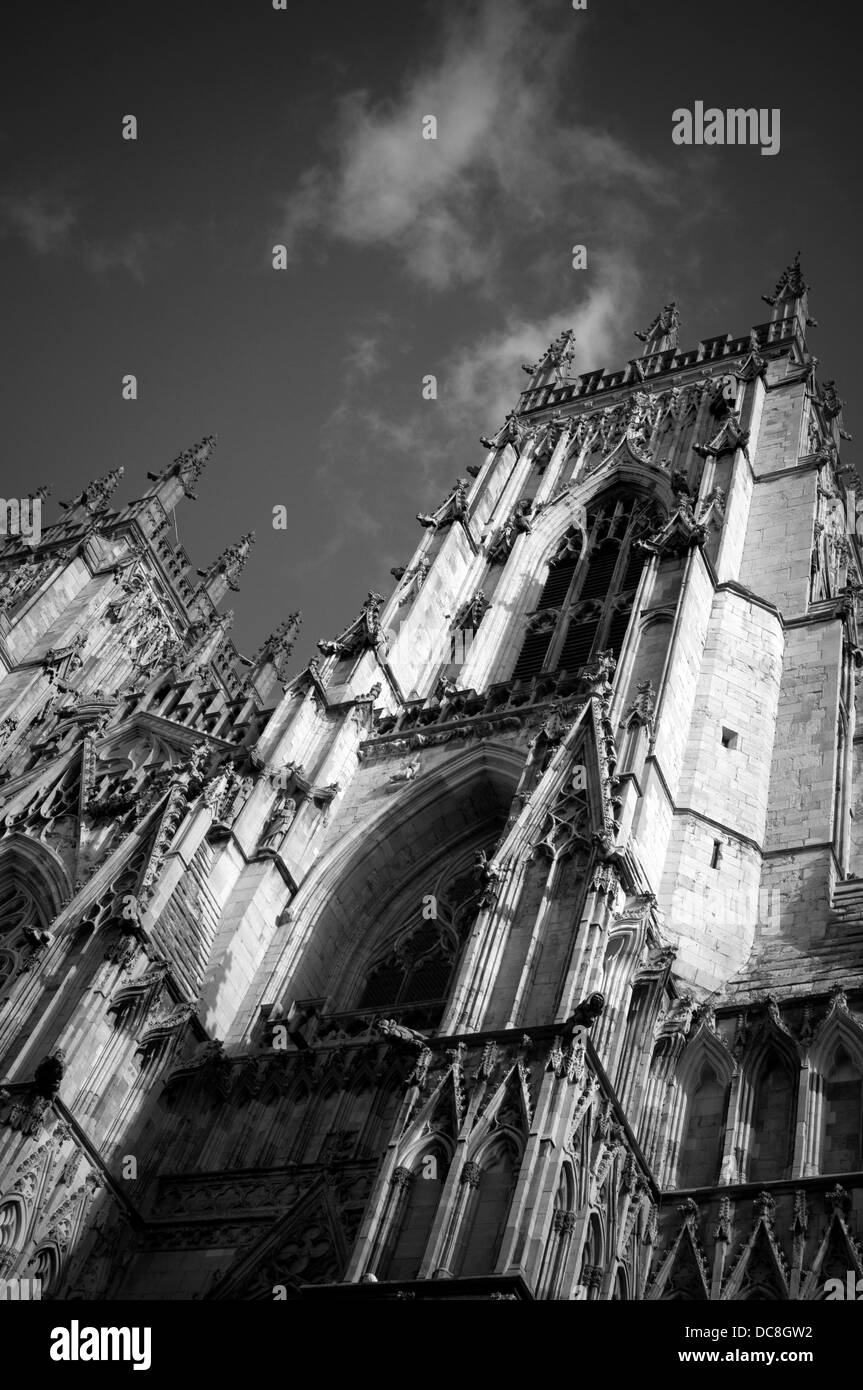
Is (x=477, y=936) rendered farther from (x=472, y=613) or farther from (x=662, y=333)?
(x=662, y=333)

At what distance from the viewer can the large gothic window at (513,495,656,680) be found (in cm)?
2689

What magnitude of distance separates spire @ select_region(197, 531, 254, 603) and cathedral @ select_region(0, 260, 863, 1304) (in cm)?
1072

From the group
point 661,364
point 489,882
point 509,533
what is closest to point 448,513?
point 509,533

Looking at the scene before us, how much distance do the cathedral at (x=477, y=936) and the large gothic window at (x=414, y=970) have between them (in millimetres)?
55

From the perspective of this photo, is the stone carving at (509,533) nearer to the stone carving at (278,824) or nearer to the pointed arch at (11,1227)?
the stone carving at (278,824)

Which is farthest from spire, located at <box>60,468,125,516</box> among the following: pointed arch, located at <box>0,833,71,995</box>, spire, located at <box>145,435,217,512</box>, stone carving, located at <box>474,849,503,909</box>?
stone carving, located at <box>474,849,503,909</box>

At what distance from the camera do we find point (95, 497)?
40062 millimetres

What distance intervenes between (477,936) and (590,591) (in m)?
14.3

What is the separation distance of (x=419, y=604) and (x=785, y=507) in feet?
22.2

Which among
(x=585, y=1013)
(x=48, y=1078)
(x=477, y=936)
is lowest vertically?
(x=48, y=1078)

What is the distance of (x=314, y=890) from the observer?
20.8 meters

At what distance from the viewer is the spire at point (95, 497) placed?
39.4 m

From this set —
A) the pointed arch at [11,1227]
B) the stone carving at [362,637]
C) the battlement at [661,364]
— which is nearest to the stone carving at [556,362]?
the battlement at [661,364]
